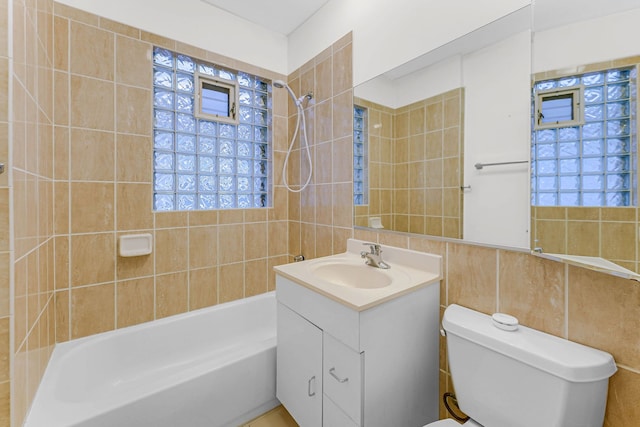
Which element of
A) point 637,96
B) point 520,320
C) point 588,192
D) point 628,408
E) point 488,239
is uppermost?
point 637,96

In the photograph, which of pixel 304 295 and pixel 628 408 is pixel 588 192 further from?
pixel 304 295

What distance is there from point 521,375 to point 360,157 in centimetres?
124

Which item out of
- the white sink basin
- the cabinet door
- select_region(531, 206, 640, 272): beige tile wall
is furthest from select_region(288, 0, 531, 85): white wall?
the cabinet door

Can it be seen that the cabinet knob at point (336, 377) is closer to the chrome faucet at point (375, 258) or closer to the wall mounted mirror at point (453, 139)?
the chrome faucet at point (375, 258)

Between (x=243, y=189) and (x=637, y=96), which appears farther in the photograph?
(x=243, y=189)

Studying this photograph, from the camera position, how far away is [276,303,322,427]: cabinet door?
3.72ft

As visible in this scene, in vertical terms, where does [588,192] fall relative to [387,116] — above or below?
below

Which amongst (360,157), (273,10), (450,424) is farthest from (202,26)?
(450,424)

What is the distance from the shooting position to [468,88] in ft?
3.67

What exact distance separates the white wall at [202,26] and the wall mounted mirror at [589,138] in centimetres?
181

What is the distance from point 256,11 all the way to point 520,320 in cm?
238

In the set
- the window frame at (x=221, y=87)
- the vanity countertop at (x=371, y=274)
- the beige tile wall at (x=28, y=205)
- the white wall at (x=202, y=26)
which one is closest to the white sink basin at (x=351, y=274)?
the vanity countertop at (x=371, y=274)

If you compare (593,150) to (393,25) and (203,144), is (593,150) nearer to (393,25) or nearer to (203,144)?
(393,25)

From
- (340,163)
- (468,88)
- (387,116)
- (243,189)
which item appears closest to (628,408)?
(468,88)
